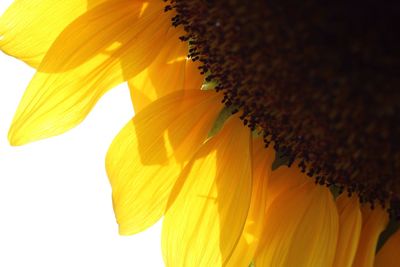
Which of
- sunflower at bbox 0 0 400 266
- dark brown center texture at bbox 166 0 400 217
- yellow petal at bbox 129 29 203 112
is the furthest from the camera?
yellow petal at bbox 129 29 203 112

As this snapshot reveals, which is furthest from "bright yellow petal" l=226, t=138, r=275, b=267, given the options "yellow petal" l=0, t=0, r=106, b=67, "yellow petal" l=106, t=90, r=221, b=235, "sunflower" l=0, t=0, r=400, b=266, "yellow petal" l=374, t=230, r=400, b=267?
"yellow petal" l=0, t=0, r=106, b=67

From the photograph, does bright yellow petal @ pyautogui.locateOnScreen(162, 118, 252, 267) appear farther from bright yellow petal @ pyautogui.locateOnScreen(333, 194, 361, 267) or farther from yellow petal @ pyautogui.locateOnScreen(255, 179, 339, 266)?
bright yellow petal @ pyautogui.locateOnScreen(333, 194, 361, 267)

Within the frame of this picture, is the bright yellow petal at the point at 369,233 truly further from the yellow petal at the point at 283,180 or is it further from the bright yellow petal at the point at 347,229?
the yellow petal at the point at 283,180

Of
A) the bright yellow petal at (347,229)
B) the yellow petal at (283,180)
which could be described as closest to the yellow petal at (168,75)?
the yellow petal at (283,180)

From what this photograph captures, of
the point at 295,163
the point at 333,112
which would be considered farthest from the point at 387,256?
the point at 333,112

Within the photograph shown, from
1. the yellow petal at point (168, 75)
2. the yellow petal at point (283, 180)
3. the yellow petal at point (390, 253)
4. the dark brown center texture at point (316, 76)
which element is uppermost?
the yellow petal at point (168, 75)

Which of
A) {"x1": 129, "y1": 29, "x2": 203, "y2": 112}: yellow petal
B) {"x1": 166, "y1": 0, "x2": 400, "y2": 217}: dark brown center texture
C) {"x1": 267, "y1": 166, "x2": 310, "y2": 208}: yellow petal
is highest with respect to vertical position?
{"x1": 129, "y1": 29, "x2": 203, "y2": 112}: yellow petal

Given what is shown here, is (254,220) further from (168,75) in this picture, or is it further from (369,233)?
(168,75)

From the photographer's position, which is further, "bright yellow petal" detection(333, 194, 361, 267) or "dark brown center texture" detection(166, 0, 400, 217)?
"bright yellow petal" detection(333, 194, 361, 267)
